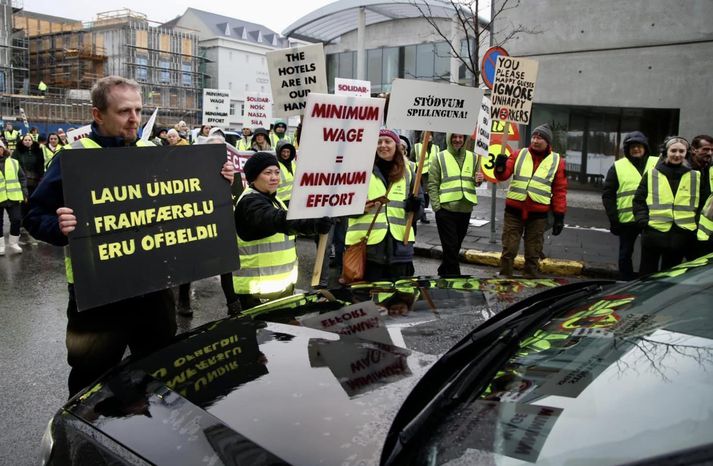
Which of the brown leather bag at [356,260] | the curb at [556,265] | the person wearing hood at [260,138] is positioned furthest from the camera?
the person wearing hood at [260,138]

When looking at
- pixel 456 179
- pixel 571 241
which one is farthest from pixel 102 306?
pixel 571 241

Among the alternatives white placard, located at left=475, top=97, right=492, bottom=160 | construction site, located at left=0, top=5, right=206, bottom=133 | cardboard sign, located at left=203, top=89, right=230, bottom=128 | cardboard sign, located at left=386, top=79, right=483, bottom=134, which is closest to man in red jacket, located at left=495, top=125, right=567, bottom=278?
white placard, located at left=475, top=97, right=492, bottom=160

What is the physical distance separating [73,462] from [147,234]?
A: 1.30m

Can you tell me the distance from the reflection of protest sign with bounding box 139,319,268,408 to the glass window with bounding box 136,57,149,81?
6872 cm

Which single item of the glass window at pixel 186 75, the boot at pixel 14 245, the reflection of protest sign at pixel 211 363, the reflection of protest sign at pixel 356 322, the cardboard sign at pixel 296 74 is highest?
the glass window at pixel 186 75

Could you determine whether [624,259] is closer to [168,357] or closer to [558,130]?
[168,357]

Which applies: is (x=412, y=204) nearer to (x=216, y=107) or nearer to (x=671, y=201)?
(x=671, y=201)

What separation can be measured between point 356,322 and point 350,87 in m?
8.53

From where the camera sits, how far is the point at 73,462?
2061 millimetres

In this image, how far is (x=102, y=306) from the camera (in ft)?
10.4

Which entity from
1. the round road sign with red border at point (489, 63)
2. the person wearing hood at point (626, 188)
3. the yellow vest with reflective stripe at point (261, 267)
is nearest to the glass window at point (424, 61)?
Result: the round road sign with red border at point (489, 63)

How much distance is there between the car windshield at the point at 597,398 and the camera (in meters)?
1.51

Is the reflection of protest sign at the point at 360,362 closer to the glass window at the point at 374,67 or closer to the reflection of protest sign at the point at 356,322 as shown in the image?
the reflection of protest sign at the point at 356,322

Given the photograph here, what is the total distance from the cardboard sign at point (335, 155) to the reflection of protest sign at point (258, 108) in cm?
972
